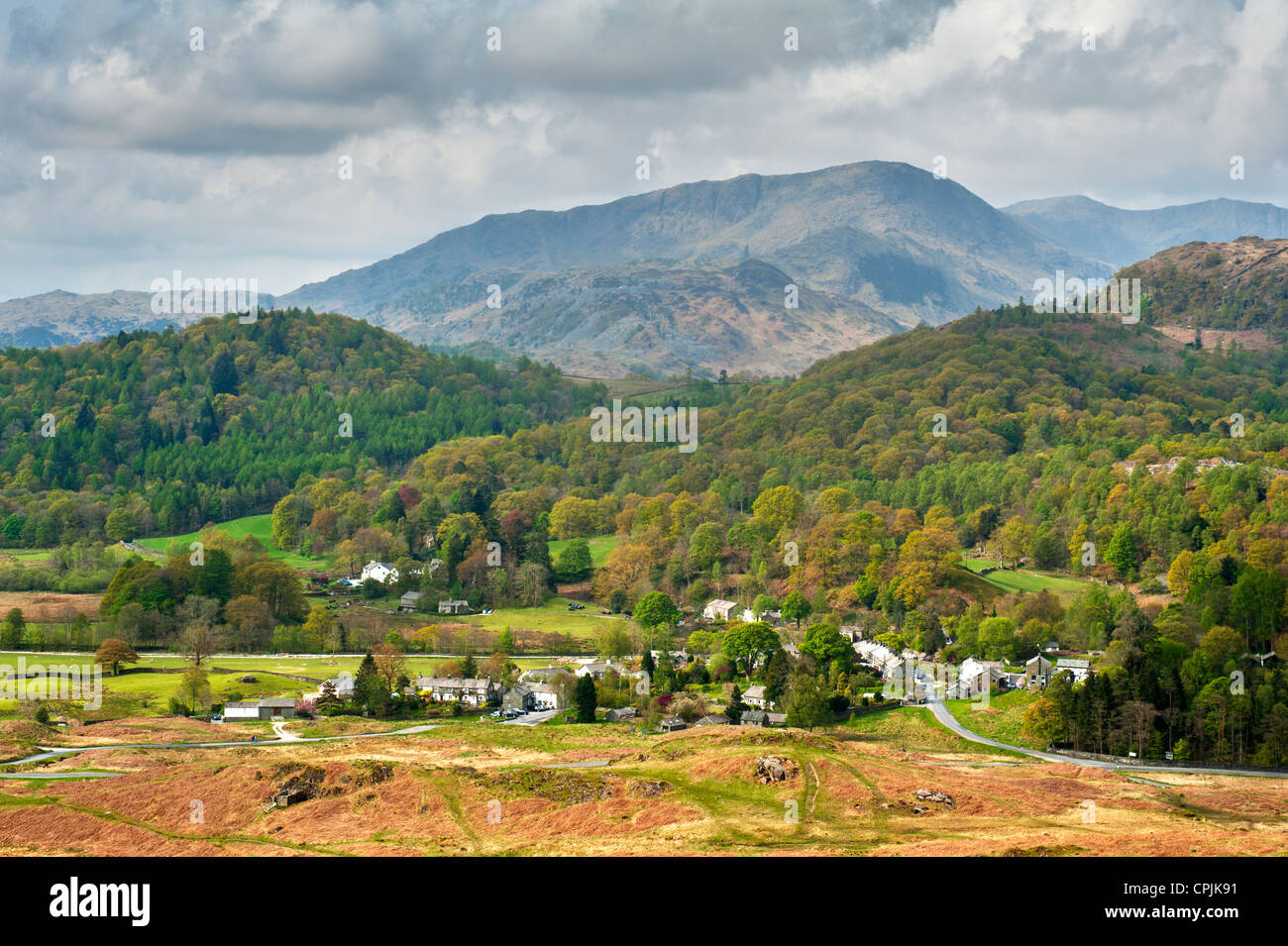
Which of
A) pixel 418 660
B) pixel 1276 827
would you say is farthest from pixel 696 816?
pixel 418 660

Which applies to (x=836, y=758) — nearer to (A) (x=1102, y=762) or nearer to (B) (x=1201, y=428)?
(A) (x=1102, y=762)

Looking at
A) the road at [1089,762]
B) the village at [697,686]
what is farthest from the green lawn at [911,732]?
the village at [697,686]

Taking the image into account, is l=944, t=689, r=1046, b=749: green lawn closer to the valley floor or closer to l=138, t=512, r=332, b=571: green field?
the valley floor

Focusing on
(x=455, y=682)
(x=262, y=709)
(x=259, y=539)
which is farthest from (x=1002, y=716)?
(x=259, y=539)

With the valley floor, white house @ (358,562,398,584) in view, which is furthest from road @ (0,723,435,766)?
white house @ (358,562,398,584)

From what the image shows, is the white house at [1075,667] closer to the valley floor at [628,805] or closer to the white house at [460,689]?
the valley floor at [628,805]
